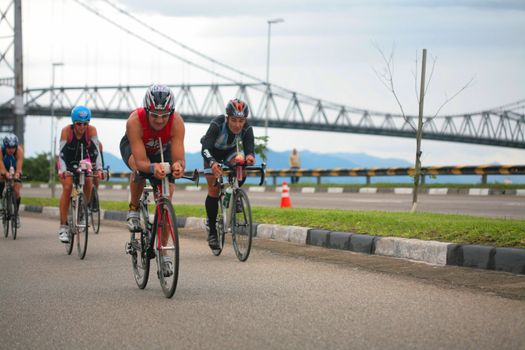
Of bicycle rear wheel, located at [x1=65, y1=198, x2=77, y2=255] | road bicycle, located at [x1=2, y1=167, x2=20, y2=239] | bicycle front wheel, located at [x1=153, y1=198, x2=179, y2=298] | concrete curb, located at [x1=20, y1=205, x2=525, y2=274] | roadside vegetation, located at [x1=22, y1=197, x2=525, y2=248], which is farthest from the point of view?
road bicycle, located at [x1=2, y1=167, x2=20, y2=239]

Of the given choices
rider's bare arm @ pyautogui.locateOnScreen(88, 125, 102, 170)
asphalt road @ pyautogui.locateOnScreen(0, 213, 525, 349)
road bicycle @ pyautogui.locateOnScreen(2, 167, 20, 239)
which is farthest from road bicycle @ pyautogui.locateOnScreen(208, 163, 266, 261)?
road bicycle @ pyautogui.locateOnScreen(2, 167, 20, 239)

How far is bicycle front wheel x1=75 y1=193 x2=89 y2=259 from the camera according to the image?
10578 millimetres

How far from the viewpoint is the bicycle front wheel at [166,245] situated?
22.9 ft

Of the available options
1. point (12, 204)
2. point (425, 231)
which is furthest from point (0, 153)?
point (425, 231)

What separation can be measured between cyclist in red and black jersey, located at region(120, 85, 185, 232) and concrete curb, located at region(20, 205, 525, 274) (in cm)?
325

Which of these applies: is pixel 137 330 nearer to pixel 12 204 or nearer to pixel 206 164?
pixel 206 164

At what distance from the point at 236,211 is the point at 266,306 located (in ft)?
12.5

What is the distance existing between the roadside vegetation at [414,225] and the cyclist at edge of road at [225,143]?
2.08 m

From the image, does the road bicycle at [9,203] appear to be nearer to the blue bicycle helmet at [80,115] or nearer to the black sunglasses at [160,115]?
the blue bicycle helmet at [80,115]

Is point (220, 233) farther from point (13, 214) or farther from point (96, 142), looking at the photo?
point (13, 214)

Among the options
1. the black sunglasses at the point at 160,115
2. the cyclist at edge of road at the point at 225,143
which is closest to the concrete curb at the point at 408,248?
the cyclist at edge of road at the point at 225,143

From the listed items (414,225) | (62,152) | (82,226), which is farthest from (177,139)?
(414,225)

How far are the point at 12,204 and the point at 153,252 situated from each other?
23.8 feet

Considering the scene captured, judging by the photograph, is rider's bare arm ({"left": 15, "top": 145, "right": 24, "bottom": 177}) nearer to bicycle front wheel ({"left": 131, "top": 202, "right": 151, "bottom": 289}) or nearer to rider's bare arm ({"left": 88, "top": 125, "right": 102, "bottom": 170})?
rider's bare arm ({"left": 88, "top": 125, "right": 102, "bottom": 170})
